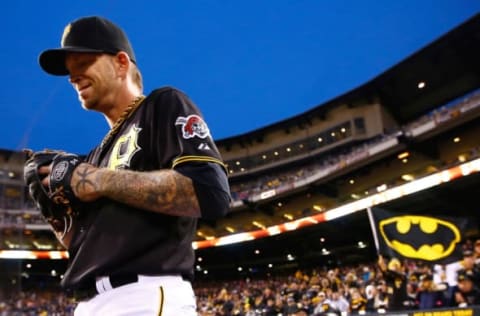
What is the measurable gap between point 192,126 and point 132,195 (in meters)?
0.31

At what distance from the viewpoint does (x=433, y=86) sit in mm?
36312

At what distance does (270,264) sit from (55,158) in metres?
39.0

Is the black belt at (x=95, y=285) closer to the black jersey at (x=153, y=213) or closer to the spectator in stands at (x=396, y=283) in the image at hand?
the black jersey at (x=153, y=213)

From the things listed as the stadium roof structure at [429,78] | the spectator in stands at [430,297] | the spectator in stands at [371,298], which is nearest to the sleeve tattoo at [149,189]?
the spectator in stands at [430,297]

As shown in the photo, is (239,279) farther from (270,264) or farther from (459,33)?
(459,33)

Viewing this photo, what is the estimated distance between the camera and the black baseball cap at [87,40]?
1763mm

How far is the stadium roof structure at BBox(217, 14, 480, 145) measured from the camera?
31406 millimetres

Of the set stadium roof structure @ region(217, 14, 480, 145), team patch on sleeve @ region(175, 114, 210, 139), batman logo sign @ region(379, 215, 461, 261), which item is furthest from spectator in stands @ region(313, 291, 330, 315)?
stadium roof structure @ region(217, 14, 480, 145)

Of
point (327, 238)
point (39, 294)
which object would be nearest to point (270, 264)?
point (327, 238)

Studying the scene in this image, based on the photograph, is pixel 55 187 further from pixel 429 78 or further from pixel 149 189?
pixel 429 78

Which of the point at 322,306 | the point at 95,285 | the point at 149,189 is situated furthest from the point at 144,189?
the point at 322,306

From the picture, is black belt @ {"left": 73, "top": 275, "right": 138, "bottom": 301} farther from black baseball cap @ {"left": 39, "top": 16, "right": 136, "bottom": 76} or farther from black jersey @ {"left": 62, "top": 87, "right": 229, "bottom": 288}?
black baseball cap @ {"left": 39, "top": 16, "right": 136, "bottom": 76}

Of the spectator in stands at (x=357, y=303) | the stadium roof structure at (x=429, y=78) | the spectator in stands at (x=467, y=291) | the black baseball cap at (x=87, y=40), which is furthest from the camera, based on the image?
the stadium roof structure at (x=429, y=78)

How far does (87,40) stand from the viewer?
5.79 feet
